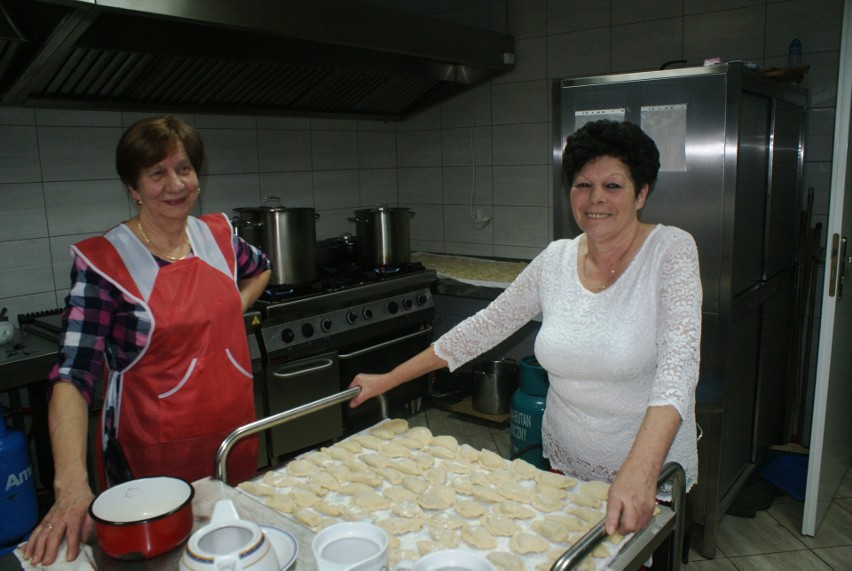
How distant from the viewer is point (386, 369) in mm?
3551

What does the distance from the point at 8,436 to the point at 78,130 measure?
139 centimetres

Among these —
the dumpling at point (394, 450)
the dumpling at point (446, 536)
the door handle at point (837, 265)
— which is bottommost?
the dumpling at point (446, 536)

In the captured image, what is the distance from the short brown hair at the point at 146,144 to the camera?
1.60 meters

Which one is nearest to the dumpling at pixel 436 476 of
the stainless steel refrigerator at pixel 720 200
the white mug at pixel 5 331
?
the stainless steel refrigerator at pixel 720 200

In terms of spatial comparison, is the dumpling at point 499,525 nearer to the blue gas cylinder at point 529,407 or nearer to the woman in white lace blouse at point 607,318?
the woman in white lace blouse at point 607,318

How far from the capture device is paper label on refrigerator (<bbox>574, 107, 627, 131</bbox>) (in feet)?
8.00

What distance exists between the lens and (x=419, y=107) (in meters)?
4.24

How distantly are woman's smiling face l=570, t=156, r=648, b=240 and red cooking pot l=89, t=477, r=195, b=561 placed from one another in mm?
1041

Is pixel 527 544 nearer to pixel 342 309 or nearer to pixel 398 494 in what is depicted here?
pixel 398 494

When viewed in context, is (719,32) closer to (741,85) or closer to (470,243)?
(741,85)

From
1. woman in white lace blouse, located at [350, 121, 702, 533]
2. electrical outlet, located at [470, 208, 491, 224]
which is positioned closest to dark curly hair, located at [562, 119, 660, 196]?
woman in white lace blouse, located at [350, 121, 702, 533]

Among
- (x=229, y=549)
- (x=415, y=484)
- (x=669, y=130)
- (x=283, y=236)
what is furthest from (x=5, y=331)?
(x=669, y=130)

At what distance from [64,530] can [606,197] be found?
1265mm

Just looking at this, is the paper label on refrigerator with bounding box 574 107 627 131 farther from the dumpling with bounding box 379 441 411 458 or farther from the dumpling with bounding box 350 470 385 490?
the dumpling with bounding box 350 470 385 490
